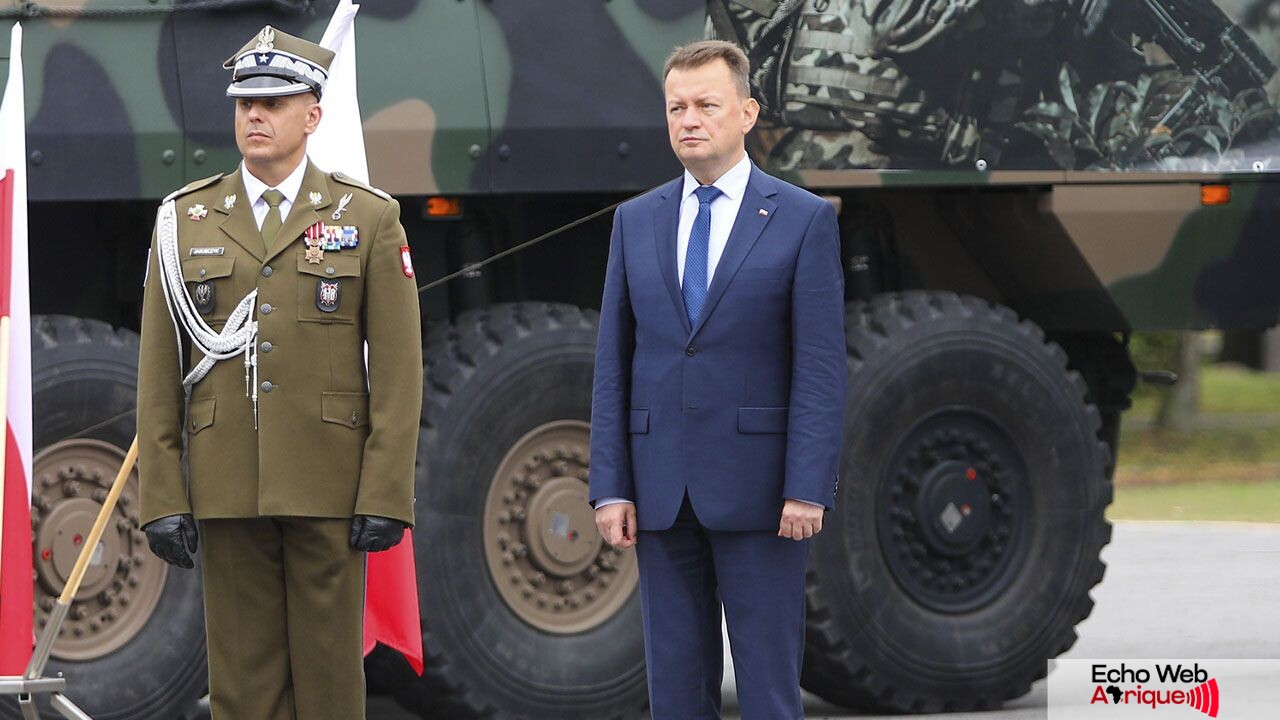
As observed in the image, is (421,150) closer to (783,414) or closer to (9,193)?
(9,193)

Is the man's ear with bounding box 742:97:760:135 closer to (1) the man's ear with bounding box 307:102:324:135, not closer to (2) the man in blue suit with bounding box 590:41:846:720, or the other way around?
(2) the man in blue suit with bounding box 590:41:846:720

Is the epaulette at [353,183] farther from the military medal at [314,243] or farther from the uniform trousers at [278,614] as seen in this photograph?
the uniform trousers at [278,614]

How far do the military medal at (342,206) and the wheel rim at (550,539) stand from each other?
2.22 metres

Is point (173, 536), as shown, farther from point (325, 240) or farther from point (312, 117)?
point (312, 117)

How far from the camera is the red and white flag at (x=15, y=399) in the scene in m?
5.95

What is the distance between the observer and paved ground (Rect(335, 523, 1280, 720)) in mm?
9320

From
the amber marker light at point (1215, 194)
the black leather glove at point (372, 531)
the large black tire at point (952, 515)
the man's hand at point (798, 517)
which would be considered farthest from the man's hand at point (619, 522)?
the amber marker light at point (1215, 194)

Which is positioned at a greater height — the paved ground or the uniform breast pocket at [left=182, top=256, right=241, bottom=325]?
the uniform breast pocket at [left=182, top=256, right=241, bottom=325]

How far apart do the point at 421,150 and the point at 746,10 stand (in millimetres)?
1152

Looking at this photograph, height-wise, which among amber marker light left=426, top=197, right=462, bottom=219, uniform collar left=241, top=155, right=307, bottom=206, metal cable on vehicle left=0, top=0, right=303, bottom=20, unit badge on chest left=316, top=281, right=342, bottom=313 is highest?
metal cable on vehicle left=0, top=0, right=303, bottom=20

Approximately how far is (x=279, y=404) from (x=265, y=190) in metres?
0.47

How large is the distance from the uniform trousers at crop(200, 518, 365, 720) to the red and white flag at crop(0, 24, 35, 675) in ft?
3.41

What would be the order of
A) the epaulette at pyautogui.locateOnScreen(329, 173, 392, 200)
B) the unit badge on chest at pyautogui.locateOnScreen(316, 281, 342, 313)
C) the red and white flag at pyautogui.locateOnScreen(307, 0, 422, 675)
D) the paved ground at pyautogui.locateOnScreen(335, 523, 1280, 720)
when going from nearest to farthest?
the unit badge on chest at pyautogui.locateOnScreen(316, 281, 342, 313) < the epaulette at pyautogui.locateOnScreen(329, 173, 392, 200) < the red and white flag at pyautogui.locateOnScreen(307, 0, 422, 675) < the paved ground at pyautogui.locateOnScreen(335, 523, 1280, 720)

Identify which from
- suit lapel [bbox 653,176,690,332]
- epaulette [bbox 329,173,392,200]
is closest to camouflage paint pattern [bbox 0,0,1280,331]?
epaulette [bbox 329,173,392,200]
